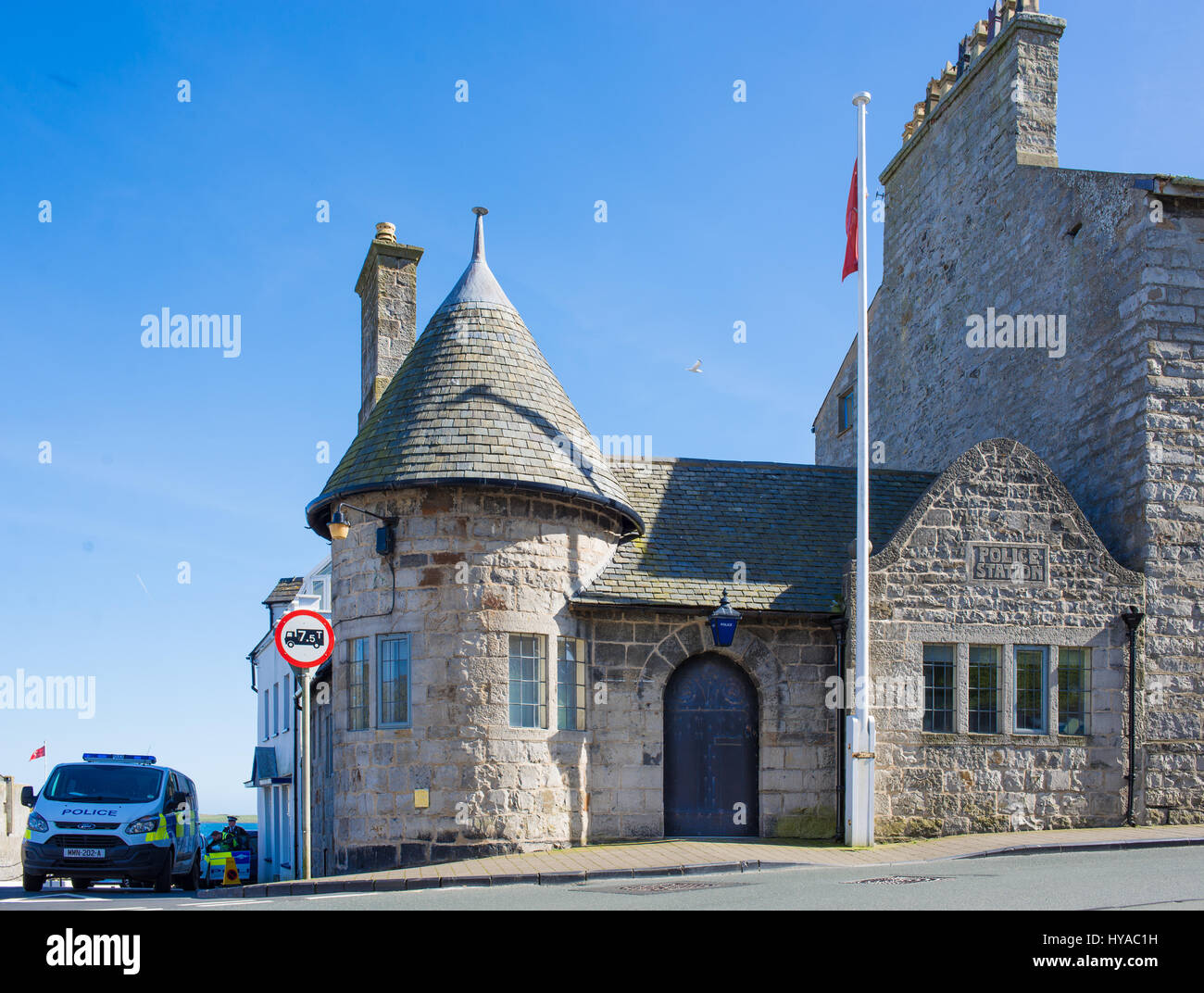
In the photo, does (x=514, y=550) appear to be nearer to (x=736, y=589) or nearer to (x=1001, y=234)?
(x=736, y=589)

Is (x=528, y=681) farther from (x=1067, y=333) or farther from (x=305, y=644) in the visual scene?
(x=1067, y=333)

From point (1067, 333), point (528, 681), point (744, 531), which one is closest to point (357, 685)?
point (528, 681)

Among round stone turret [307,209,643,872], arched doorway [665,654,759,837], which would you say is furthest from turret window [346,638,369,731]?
arched doorway [665,654,759,837]

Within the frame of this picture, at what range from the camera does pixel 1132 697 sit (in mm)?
16766

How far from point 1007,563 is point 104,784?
1211cm

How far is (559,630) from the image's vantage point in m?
15.8

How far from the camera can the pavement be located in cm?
1248

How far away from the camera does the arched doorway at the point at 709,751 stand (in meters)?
16.2

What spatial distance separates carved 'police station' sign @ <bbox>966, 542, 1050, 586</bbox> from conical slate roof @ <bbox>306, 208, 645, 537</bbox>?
4.56 metres

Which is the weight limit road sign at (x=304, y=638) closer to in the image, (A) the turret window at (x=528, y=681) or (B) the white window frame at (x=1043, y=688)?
(A) the turret window at (x=528, y=681)

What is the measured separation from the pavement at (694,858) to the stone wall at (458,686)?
0.56 meters

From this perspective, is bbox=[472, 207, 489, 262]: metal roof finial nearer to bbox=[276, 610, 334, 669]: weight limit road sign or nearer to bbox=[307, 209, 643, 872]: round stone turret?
bbox=[307, 209, 643, 872]: round stone turret
